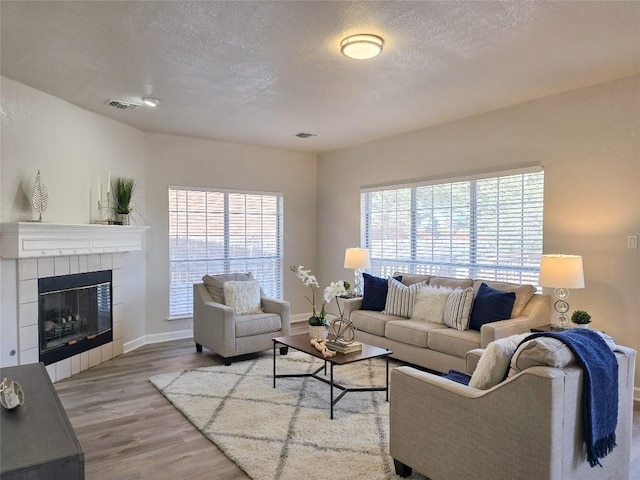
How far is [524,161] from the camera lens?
14.3 ft

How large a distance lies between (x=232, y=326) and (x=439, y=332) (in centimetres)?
210

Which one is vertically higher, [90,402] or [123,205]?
[123,205]

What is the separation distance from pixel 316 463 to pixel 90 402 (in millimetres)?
2140

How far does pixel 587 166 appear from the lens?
388 cm

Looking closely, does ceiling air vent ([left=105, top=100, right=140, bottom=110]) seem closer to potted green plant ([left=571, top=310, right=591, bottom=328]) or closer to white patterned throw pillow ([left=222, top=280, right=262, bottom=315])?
white patterned throw pillow ([left=222, top=280, right=262, bottom=315])

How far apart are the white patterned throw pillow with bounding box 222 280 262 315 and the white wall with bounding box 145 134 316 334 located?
1.22 metres

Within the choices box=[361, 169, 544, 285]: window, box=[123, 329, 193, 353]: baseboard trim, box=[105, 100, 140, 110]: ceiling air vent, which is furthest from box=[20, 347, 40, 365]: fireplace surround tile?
box=[361, 169, 544, 285]: window

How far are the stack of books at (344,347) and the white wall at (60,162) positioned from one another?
8.95 ft

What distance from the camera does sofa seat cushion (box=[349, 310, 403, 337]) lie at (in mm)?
4695

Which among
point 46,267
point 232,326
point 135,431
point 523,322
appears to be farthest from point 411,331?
point 46,267

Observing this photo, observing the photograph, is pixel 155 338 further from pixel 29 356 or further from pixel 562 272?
pixel 562 272

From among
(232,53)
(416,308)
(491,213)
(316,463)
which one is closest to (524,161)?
(491,213)

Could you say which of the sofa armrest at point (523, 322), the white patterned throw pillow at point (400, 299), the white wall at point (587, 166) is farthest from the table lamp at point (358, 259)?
the sofa armrest at point (523, 322)

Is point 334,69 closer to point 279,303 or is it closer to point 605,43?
point 605,43
